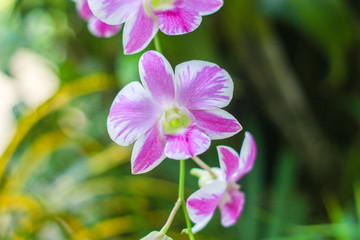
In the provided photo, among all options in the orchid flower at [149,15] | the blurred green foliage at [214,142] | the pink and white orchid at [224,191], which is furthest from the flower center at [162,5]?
the blurred green foliage at [214,142]

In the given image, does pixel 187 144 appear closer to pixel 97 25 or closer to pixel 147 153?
pixel 147 153

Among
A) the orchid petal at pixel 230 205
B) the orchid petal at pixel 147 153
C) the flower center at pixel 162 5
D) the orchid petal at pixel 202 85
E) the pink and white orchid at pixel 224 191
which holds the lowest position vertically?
the orchid petal at pixel 230 205

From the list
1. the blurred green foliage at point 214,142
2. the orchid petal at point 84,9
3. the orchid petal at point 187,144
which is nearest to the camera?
the orchid petal at point 187,144

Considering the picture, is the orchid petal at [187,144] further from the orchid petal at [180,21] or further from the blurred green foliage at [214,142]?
the blurred green foliage at [214,142]

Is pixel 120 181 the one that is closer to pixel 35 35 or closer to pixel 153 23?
pixel 35 35

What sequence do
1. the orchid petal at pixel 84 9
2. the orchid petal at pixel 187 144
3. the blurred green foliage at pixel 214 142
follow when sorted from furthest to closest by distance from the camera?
the blurred green foliage at pixel 214 142 < the orchid petal at pixel 84 9 < the orchid petal at pixel 187 144

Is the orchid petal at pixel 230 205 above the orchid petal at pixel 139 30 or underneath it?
underneath

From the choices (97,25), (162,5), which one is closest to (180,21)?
(162,5)

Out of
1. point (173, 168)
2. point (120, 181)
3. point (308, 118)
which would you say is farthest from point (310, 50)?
point (120, 181)

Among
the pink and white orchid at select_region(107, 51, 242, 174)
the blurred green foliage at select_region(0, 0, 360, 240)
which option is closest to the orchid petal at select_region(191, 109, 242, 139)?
the pink and white orchid at select_region(107, 51, 242, 174)
